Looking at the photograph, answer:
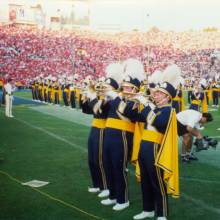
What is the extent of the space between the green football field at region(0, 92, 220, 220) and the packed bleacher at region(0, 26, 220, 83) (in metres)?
25.8

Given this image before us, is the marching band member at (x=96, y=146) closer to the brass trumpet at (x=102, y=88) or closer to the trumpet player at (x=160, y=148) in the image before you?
the brass trumpet at (x=102, y=88)

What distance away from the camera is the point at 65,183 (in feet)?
23.0

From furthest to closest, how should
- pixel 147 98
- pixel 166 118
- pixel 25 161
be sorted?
1. pixel 25 161
2. pixel 147 98
3. pixel 166 118

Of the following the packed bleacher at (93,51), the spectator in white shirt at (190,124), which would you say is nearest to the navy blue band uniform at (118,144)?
the spectator in white shirt at (190,124)

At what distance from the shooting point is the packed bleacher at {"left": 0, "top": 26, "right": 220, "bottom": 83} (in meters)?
38.3

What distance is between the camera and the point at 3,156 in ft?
29.4

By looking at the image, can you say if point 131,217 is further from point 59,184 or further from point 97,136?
point 59,184

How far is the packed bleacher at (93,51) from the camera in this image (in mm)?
38312

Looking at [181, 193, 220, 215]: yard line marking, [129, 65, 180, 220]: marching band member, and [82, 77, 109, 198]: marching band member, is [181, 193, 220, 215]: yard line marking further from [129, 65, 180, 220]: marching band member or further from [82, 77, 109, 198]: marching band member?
[82, 77, 109, 198]: marching band member

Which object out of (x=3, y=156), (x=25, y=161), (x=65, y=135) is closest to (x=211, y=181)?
(x=25, y=161)

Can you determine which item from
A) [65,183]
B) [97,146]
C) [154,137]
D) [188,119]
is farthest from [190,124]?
[65,183]

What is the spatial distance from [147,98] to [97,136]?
1134 millimetres

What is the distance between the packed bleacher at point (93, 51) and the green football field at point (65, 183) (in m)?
25.8

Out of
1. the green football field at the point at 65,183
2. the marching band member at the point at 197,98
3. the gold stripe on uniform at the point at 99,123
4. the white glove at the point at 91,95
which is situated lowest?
the green football field at the point at 65,183
